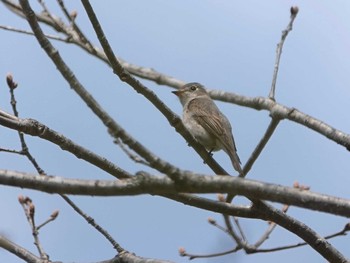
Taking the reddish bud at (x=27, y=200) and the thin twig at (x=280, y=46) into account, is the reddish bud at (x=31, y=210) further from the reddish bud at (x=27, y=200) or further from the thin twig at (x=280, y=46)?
the thin twig at (x=280, y=46)

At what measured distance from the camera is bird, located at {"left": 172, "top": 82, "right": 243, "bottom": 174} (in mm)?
9070

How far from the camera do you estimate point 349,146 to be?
5.51m

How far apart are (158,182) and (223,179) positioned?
36 cm

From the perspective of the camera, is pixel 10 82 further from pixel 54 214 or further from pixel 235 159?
pixel 235 159

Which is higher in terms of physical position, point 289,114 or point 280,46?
point 280,46

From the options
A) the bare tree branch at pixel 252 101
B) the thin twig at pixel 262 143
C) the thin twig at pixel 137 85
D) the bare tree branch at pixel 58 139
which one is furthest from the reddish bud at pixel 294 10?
the bare tree branch at pixel 58 139

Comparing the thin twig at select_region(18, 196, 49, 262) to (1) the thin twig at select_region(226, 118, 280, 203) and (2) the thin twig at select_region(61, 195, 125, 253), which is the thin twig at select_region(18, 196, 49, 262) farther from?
(1) the thin twig at select_region(226, 118, 280, 203)

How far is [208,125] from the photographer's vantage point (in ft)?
31.2

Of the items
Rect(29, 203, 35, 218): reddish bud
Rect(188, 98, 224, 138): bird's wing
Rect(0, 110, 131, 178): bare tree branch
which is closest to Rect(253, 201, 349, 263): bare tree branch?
Rect(0, 110, 131, 178): bare tree branch

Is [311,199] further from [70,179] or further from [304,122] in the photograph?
[304,122]

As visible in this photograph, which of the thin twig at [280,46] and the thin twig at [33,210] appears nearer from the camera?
the thin twig at [33,210]

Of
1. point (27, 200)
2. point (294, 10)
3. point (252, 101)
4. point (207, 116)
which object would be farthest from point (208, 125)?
point (27, 200)

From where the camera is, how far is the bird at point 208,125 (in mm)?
9070

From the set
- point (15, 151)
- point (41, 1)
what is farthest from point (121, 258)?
point (41, 1)
